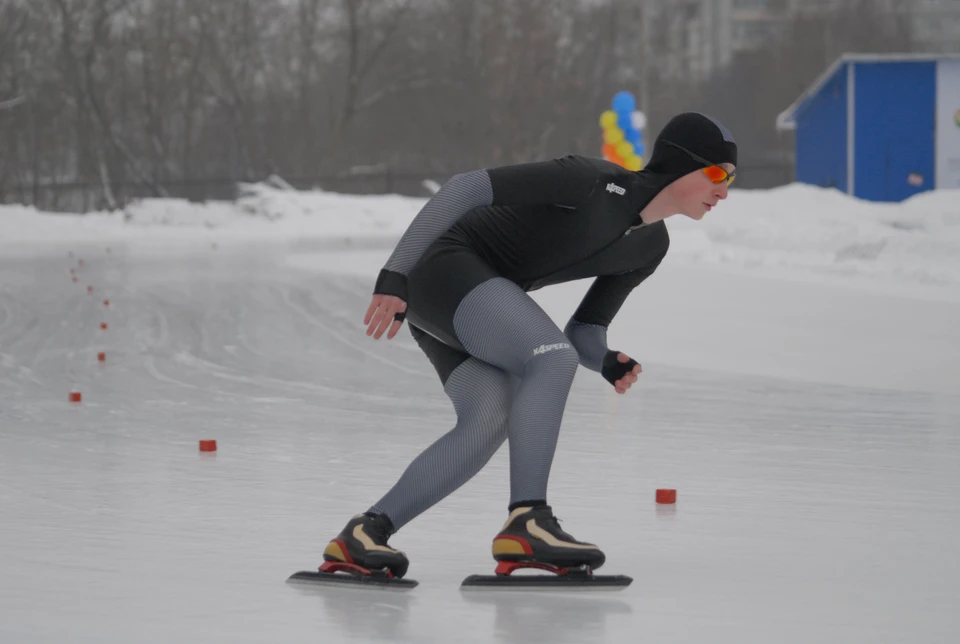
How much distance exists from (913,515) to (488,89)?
2147 inches

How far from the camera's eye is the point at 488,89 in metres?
58.4

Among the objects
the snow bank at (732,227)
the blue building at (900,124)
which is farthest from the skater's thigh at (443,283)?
the blue building at (900,124)

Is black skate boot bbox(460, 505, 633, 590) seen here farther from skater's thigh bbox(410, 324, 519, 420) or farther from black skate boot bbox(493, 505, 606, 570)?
skater's thigh bbox(410, 324, 519, 420)

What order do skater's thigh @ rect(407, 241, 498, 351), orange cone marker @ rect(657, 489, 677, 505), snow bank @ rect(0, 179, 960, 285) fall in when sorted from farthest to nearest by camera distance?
snow bank @ rect(0, 179, 960, 285) < orange cone marker @ rect(657, 489, 677, 505) < skater's thigh @ rect(407, 241, 498, 351)

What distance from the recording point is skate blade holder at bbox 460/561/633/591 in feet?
12.3

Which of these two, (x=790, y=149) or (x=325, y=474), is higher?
(x=325, y=474)

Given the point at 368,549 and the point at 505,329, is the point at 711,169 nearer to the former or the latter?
the point at 505,329

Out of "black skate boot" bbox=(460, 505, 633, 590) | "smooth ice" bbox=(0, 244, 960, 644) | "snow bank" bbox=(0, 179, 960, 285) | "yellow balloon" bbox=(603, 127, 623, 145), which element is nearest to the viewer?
"smooth ice" bbox=(0, 244, 960, 644)

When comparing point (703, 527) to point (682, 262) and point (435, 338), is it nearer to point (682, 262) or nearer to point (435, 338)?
point (435, 338)

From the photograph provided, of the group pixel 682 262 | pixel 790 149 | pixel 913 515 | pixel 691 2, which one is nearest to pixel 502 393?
pixel 913 515

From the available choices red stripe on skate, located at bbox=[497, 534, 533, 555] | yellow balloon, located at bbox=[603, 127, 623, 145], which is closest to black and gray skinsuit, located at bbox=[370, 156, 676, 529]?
red stripe on skate, located at bbox=[497, 534, 533, 555]

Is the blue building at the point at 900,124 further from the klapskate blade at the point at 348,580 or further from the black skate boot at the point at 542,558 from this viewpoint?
the klapskate blade at the point at 348,580

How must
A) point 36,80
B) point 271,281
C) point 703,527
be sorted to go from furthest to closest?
point 36,80, point 271,281, point 703,527

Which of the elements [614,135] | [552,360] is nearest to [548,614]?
[552,360]
